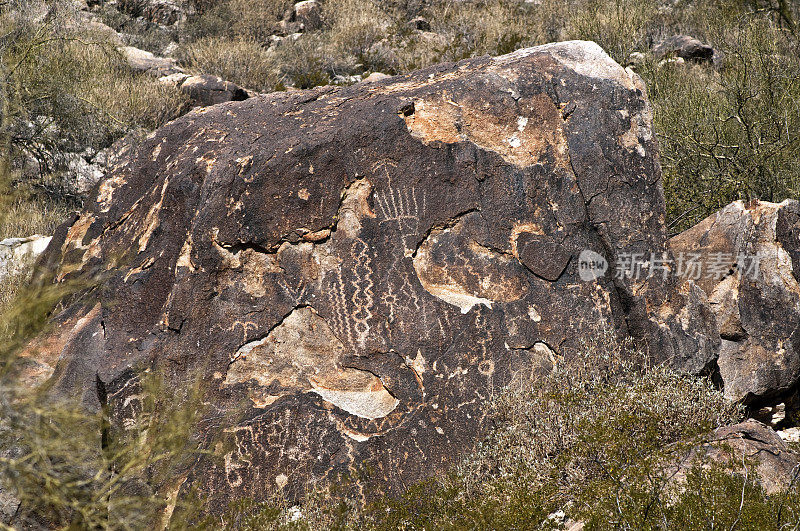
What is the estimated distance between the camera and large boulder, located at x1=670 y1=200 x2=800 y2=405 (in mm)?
4727

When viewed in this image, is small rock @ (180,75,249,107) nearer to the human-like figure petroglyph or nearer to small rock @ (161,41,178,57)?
small rock @ (161,41,178,57)

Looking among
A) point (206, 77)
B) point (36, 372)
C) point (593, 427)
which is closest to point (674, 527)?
point (593, 427)

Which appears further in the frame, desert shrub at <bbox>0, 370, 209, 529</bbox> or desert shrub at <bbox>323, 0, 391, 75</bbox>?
desert shrub at <bbox>323, 0, 391, 75</bbox>

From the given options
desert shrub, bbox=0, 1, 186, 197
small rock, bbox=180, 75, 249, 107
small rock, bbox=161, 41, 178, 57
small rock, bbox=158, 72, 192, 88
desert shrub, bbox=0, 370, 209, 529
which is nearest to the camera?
desert shrub, bbox=0, 370, 209, 529

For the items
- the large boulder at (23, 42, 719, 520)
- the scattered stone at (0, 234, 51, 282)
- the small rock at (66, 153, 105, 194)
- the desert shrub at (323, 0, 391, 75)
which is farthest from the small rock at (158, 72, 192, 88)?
the large boulder at (23, 42, 719, 520)

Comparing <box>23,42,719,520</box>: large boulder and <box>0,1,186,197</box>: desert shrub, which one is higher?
<box>23,42,719,520</box>: large boulder

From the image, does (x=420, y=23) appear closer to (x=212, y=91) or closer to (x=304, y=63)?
(x=304, y=63)

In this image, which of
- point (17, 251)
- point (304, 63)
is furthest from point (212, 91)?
point (17, 251)

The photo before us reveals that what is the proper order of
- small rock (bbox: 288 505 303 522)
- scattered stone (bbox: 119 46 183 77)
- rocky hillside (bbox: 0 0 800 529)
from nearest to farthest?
rocky hillside (bbox: 0 0 800 529) → small rock (bbox: 288 505 303 522) → scattered stone (bbox: 119 46 183 77)

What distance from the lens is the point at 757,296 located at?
4797 millimetres

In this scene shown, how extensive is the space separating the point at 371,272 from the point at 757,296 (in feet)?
9.25

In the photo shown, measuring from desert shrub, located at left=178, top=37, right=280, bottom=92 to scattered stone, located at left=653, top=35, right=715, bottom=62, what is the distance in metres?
6.75

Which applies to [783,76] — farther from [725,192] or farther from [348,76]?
[348,76]

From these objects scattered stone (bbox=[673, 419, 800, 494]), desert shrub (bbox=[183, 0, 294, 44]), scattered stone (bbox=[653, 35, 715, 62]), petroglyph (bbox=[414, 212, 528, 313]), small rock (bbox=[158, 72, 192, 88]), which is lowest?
scattered stone (bbox=[653, 35, 715, 62])
